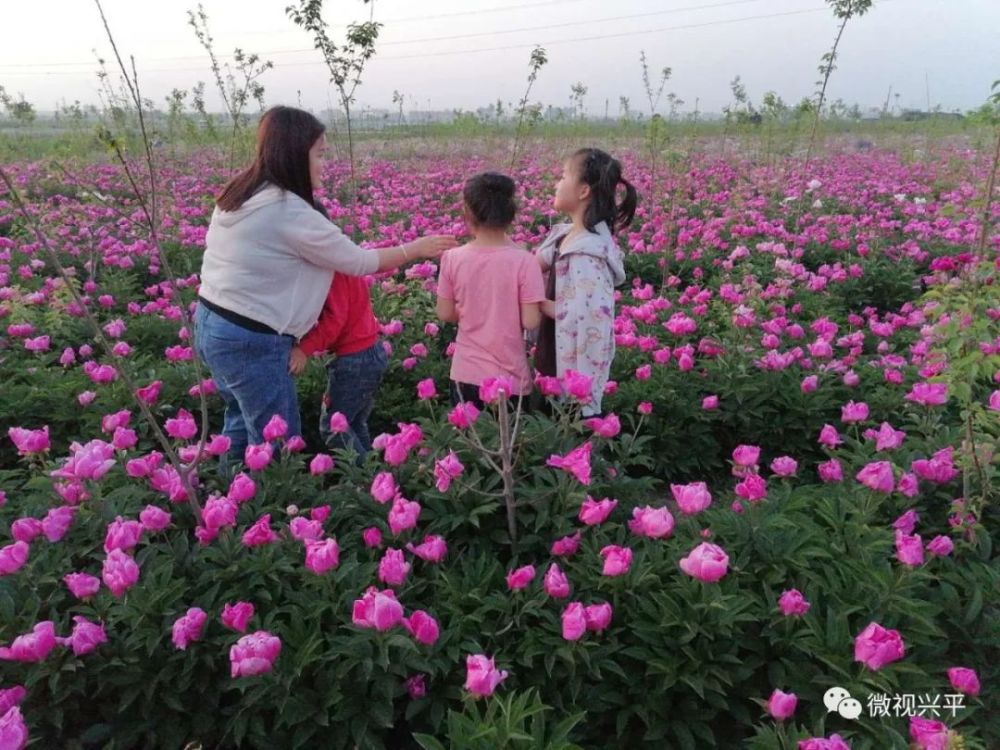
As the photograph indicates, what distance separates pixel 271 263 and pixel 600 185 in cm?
136

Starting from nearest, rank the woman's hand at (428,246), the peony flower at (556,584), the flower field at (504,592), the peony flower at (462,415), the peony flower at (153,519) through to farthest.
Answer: the flower field at (504,592) < the peony flower at (556,584) < the peony flower at (153,519) < the peony flower at (462,415) < the woman's hand at (428,246)

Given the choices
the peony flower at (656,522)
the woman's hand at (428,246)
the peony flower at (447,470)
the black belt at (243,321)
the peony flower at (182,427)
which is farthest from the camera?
the woman's hand at (428,246)

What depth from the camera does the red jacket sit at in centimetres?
291

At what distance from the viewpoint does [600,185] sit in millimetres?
2977

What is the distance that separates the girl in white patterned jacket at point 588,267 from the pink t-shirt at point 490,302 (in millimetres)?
144

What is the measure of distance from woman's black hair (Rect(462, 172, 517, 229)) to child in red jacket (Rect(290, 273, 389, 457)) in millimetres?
587

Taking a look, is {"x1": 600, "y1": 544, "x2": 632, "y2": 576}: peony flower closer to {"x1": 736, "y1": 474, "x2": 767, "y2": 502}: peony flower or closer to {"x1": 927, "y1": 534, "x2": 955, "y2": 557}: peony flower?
{"x1": 736, "y1": 474, "x2": 767, "y2": 502}: peony flower

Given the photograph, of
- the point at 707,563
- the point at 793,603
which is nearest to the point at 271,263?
the point at 707,563

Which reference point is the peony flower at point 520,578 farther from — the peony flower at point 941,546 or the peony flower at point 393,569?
the peony flower at point 941,546

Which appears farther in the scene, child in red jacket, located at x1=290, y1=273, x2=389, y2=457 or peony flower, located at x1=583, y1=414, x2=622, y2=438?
child in red jacket, located at x1=290, y1=273, x2=389, y2=457

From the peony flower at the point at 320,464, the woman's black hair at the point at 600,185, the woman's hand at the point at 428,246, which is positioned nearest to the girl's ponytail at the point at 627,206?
the woman's black hair at the point at 600,185

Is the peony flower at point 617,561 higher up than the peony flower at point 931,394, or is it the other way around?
the peony flower at point 931,394

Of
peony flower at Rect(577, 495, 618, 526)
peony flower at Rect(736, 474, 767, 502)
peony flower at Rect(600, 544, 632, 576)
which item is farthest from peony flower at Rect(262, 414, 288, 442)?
peony flower at Rect(736, 474, 767, 502)

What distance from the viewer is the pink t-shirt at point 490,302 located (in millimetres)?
2932
